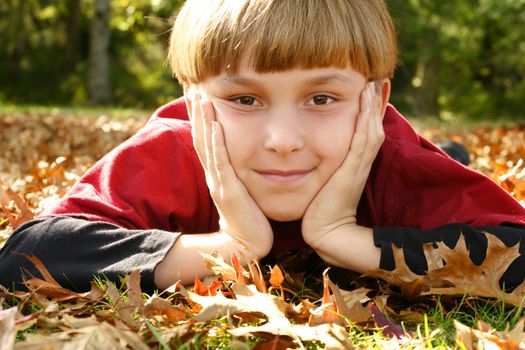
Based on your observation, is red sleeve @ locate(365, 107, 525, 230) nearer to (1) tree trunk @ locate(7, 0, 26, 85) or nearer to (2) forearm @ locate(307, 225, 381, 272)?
(2) forearm @ locate(307, 225, 381, 272)

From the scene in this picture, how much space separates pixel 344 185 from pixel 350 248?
23cm

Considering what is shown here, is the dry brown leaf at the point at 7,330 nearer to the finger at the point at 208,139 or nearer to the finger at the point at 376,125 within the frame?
the finger at the point at 208,139

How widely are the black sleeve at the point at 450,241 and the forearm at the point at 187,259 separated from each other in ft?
1.69

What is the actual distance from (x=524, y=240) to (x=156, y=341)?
4.62ft

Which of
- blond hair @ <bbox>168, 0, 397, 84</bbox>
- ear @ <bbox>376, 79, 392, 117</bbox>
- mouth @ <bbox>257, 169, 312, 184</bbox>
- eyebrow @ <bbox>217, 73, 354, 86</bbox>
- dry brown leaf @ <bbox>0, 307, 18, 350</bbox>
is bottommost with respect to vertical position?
dry brown leaf @ <bbox>0, 307, 18, 350</bbox>

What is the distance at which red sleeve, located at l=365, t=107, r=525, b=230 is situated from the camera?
2.67 metres

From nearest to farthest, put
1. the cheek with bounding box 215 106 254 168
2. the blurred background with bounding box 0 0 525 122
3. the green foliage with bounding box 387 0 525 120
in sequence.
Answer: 1. the cheek with bounding box 215 106 254 168
2. the green foliage with bounding box 387 0 525 120
3. the blurred background with bounding box 0 0 525 122

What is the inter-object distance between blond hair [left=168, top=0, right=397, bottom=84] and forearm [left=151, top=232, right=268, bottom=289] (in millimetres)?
618

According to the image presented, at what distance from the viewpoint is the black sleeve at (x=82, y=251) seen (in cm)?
246

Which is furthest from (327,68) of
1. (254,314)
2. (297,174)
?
(254,314)

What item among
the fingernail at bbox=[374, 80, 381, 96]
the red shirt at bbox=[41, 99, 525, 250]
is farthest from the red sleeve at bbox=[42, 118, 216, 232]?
the fingernail at bbox=[374, 80, 381, 96]

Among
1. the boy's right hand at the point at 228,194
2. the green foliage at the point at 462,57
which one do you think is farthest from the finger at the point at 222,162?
the green foliage at the point at 462,57

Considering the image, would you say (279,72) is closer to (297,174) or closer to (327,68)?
(327,68)

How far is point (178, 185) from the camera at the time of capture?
2.82 m
